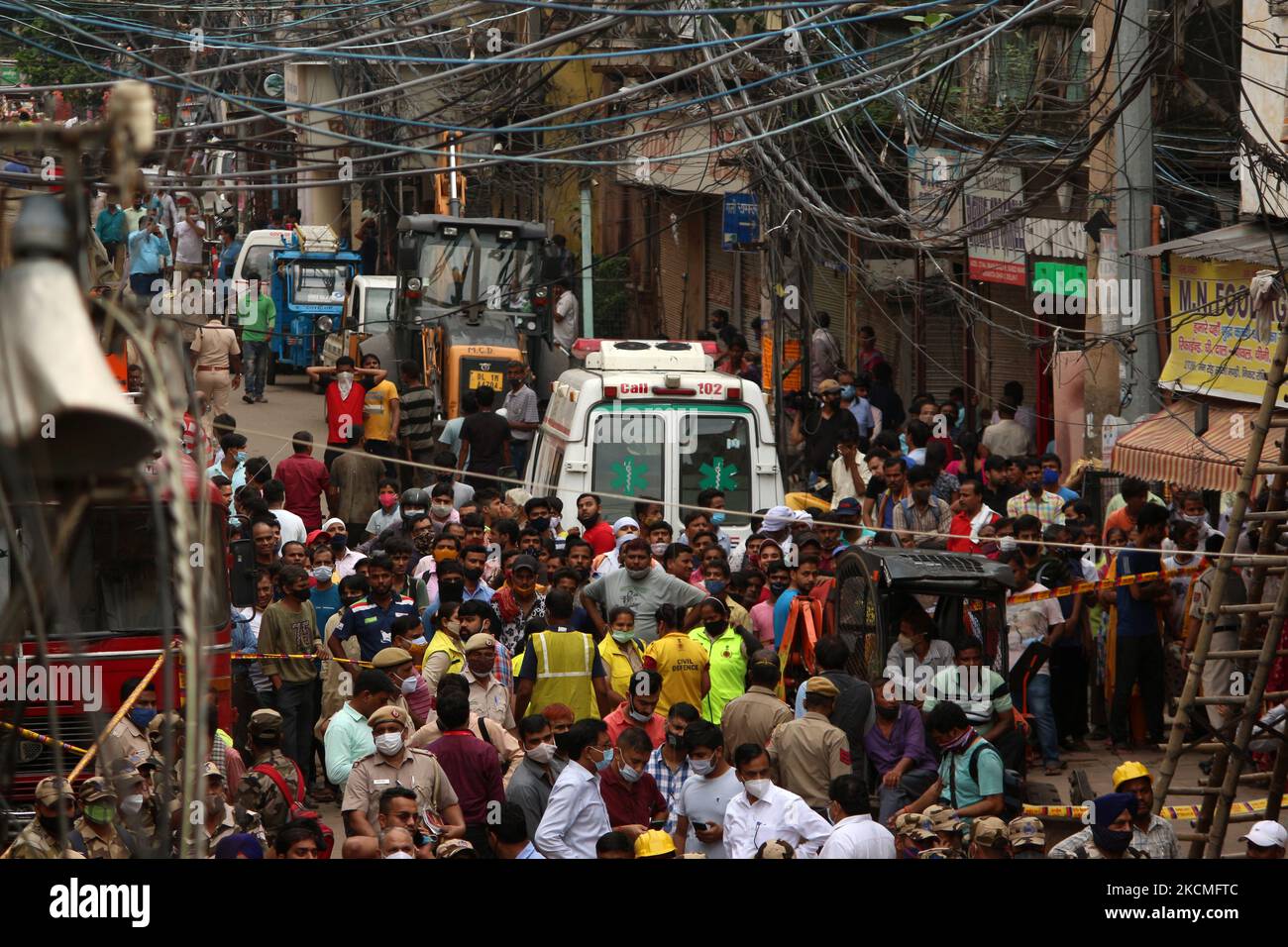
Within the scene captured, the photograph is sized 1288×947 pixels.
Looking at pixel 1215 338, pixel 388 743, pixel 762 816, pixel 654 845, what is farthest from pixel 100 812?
pixel 1215 338

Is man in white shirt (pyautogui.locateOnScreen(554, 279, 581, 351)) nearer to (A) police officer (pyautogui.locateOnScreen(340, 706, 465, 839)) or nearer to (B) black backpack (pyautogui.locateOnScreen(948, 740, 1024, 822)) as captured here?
(B) black backpack (pyautogui.locateOnScreen(948, 740, 1024, 822))

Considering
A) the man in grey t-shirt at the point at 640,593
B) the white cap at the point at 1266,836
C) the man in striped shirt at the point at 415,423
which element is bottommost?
the white cap at the point at 1266,836

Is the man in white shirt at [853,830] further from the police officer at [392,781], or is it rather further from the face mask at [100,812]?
the face mask at [100,812]

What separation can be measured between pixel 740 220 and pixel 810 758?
1449cm

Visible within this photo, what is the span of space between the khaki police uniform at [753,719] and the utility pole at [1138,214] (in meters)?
6.87

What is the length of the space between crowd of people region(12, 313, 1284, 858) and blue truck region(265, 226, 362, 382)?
13237mm

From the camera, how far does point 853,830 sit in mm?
8141

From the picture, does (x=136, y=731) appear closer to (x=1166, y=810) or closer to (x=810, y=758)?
(x=810, y=758)

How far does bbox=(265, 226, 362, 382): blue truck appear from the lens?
1186 inches

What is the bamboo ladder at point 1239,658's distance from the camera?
8781mm

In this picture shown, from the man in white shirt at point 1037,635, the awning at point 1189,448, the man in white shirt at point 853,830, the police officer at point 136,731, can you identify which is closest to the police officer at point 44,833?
the police officer at point 136,731

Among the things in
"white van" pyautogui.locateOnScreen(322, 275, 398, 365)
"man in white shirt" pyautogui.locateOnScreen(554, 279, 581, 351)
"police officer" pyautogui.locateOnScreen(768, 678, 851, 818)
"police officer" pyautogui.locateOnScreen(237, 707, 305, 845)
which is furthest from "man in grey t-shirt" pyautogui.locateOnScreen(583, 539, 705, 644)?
"man in white shirt" pyautogui.locateOnScreen(554, 279, 581, 351)

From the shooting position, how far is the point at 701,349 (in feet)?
57.2
